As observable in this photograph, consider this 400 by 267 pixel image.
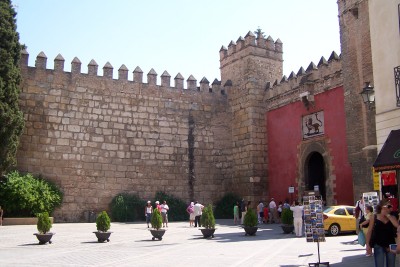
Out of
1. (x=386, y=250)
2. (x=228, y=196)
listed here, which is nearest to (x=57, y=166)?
(x=228, y=196)

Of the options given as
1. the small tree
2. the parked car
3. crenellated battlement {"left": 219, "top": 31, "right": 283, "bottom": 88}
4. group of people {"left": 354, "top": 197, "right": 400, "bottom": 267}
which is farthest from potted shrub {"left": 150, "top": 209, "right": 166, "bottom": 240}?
crenellated battlement {"left": 219, "top": 31, "right": 283, "bottom": 88}

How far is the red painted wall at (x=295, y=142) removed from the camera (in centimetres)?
1753

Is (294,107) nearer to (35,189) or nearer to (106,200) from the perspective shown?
(106,200)

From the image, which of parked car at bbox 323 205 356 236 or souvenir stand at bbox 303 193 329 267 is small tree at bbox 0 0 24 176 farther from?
souvenir stand at bbox 303 193 329 267

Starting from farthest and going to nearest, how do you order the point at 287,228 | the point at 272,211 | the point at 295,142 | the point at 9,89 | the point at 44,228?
the point at 295,142
the point at 272,211
the point at 9,89
the point at 287,228
the point at 44,228

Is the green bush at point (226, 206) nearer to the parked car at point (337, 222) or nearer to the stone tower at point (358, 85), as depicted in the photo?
the stone tower at point (358, 85)

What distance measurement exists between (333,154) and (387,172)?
8.65m

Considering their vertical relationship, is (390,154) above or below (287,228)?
above

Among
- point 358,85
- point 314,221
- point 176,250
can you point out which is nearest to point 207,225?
point 176,250

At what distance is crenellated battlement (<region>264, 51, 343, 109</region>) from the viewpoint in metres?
18.2

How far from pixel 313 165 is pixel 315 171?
0.27 m

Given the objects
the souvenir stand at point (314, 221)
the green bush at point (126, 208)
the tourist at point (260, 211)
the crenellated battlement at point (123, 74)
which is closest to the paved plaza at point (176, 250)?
the souvenir stand at point (314, 221)

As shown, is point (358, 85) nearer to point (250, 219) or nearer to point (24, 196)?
point (250, 219)

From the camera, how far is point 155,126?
21.7 metres
